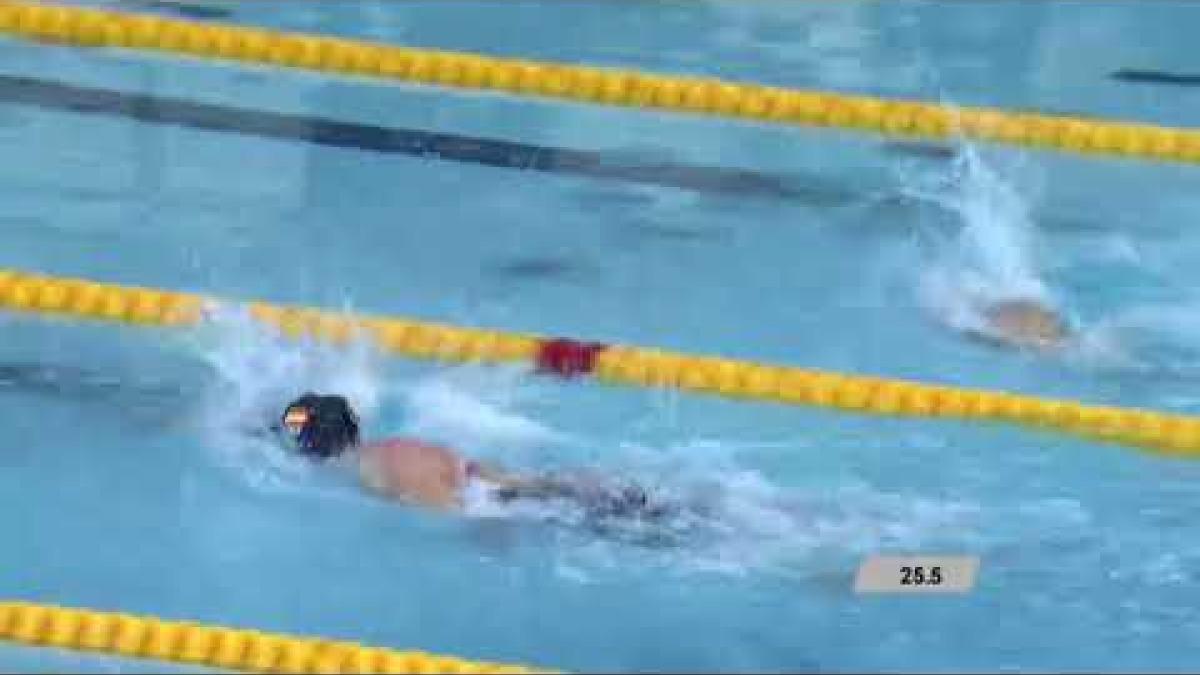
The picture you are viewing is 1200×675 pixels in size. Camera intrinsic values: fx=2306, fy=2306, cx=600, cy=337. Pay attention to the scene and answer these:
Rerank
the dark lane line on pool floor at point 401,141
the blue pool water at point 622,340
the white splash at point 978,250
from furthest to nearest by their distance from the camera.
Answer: the dark lane line on pool floor at point 401,141 < the white splash at point 978,250 < the blue pool water at point 622,340

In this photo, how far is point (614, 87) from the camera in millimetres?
5375

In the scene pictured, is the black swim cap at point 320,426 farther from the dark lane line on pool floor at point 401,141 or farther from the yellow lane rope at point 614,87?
the yellow lane rope at point 614,87

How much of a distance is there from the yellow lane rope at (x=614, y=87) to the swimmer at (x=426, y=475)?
68.4 inches

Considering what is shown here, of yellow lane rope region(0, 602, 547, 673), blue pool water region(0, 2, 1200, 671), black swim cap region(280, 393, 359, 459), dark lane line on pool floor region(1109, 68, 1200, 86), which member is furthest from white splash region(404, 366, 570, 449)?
dark lane line on pool floor region(1109, 68, 1200, 86)

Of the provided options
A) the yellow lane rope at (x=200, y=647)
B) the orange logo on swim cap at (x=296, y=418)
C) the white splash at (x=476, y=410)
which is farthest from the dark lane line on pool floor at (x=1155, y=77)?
the yellow lane rope at (x=200, y=647)

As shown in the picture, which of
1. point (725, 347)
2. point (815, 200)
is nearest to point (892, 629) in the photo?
point (725, 347)

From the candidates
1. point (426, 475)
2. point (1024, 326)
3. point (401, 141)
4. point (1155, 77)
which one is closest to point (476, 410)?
point (426, 475)

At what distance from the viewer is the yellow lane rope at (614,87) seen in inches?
211

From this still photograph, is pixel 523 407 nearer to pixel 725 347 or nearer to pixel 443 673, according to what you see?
pixel 725 347

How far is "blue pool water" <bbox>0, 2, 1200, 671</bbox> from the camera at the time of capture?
11.2 ft

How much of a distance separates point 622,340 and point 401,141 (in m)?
1.04

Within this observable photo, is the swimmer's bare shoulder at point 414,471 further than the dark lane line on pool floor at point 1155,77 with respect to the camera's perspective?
No

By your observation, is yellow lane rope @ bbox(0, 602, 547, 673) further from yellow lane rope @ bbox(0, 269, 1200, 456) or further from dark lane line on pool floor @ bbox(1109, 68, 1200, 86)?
dark lane line on pool floor @ bbox(1109, 68, 1200, 86)

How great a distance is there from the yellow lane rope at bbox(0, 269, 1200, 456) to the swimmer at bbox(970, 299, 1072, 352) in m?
0.24
